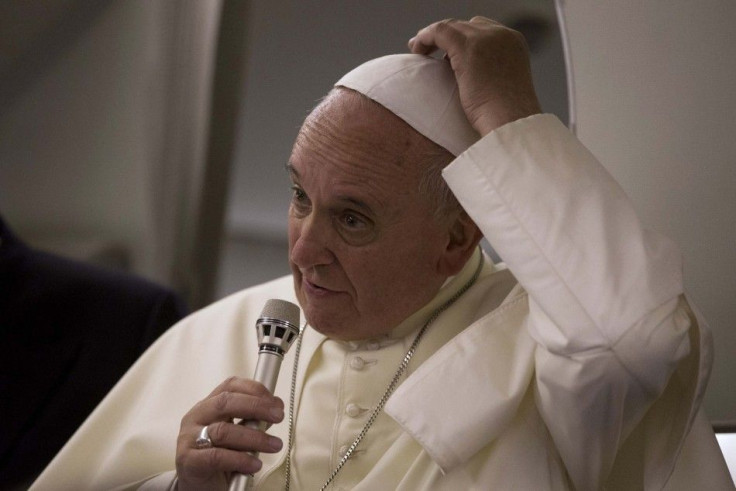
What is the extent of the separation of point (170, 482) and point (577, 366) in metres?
1.07

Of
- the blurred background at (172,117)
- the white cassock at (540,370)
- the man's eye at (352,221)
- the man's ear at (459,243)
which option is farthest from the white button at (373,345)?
the blurred background at (172,117)

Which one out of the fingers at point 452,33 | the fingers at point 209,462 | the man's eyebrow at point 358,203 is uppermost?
the fingers at point 452,33

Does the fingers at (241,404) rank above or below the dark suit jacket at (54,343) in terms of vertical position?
above

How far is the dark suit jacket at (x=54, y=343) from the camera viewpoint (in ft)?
11.5

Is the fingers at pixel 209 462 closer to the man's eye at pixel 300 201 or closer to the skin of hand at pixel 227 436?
the skin of hand at pixel 227 436

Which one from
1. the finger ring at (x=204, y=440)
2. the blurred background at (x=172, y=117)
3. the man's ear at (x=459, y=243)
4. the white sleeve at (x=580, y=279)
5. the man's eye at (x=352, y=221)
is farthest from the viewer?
the blurred background at (x=172, y=117)

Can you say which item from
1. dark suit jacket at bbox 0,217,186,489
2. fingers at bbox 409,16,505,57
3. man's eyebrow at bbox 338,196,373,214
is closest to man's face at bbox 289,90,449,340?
man's eyebrow at bbox 338,196,373,214

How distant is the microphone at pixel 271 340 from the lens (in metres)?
1.95

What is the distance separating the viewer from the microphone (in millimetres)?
1947

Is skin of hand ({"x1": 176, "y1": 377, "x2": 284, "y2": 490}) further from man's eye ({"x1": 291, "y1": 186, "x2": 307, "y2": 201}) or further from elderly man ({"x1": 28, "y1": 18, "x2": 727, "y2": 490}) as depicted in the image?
man's eye ({"x1": 291, "y1": 186, "x2": 307, "y2": 201})

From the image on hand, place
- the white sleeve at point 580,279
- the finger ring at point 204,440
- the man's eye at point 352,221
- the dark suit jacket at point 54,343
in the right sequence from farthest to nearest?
the dark suit jacket at point 54,343, the man's eye at point 352,221, the finger ring at point 204,440, the white sleeve at point 580,279

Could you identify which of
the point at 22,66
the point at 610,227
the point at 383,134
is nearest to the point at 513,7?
the point at 383,134

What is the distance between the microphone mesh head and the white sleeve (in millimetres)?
443

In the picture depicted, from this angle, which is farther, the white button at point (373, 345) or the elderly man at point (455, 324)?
the white button at point (373, 345)
